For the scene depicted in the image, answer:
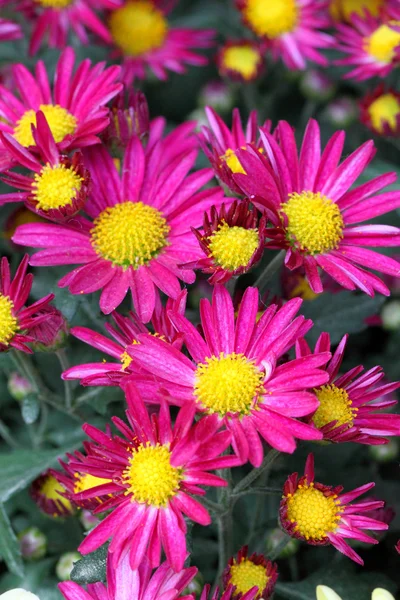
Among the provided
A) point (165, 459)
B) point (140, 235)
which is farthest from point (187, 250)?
point (165, 459)

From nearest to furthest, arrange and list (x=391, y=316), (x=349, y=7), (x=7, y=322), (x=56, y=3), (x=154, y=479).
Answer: (x=154, y=479) < (x=7, y=322) < (x=391, y=316) < (x=56, y=3) < (x=349, y=7)

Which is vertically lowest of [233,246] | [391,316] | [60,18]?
[391,316]

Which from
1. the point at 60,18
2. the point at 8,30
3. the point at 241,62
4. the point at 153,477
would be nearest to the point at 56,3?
the point at 60,18

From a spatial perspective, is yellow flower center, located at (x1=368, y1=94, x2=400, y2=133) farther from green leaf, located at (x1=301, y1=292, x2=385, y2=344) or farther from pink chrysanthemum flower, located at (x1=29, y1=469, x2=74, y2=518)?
pink chrysanthemum flower, located at (x1=29, y1=469, x2=74, y2=518)

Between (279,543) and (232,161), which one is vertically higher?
(232,161)

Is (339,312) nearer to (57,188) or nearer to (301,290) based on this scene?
(301,290)

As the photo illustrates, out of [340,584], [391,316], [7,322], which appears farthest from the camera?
A: [391,316]

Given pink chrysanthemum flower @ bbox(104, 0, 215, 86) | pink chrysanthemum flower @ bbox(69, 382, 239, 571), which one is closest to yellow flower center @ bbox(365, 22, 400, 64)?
pink chrysanthemum flower @ bbox(104, 0, 215, 86)

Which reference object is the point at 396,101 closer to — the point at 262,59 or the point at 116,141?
the point at 262,59
